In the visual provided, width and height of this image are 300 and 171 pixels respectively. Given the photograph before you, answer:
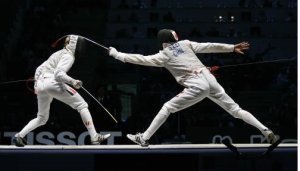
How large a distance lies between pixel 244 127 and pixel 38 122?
12.7ft

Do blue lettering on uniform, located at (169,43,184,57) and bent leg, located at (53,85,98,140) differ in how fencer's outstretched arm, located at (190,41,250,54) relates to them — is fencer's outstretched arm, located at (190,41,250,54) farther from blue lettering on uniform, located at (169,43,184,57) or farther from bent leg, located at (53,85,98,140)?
bent leg, located at (53,85,98,140)

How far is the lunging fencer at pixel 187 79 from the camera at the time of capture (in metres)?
5.68

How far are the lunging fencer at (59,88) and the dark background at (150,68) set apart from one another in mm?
2685

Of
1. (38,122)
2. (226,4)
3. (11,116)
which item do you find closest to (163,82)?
(226,4)

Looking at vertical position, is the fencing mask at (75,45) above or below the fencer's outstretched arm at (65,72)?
above

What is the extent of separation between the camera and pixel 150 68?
375 inches

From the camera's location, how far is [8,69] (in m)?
9.78

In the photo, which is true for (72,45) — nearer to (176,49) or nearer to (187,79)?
(176,49)

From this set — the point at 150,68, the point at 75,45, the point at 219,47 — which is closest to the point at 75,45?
the point at 75,45

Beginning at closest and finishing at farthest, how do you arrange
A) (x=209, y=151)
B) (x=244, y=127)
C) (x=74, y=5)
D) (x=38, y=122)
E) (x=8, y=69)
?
(x=209, y=151) < (x=38, y=122) < (x=244, y=127) < (x=8, y=69) < (x=74, y=5)

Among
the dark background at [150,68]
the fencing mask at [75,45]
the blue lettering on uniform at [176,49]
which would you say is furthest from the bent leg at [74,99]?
the dark background at [150,68]

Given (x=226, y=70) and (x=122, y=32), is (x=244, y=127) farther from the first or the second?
(x=122, y=32)

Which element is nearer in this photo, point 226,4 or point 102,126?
point 102,126

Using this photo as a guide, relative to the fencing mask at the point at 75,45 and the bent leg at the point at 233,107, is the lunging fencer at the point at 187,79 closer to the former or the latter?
the bent leg at the point at 233,107
